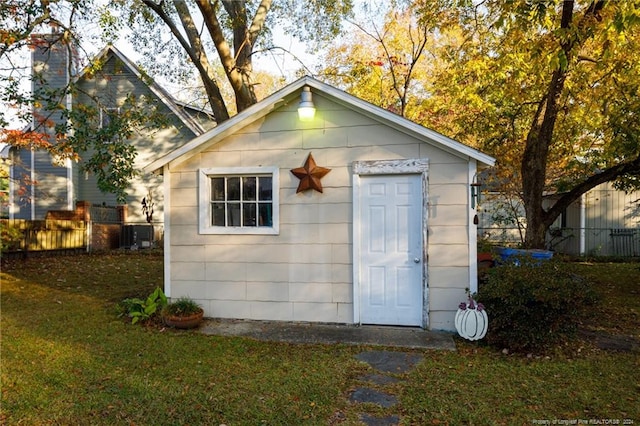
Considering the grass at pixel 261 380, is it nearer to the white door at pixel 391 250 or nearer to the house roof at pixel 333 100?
the white door at pixel 391 250

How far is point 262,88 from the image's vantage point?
27.7 metres

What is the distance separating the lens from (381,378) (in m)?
4.36

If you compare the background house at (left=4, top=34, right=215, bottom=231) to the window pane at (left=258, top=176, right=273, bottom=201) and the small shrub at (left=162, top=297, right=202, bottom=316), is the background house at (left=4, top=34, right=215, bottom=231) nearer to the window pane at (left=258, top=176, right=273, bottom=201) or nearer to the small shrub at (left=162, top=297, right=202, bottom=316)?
the window pane at (left=258, top=176, right=273, bottom=201)

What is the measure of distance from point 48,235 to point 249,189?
33.0 feet

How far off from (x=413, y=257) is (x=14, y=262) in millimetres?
11903

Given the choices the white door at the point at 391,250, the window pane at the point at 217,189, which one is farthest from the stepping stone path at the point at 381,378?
the window pane at the point at 217,189

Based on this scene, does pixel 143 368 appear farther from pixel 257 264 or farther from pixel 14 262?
pixel 14 262

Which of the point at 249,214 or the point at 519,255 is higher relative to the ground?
the point at 249,214

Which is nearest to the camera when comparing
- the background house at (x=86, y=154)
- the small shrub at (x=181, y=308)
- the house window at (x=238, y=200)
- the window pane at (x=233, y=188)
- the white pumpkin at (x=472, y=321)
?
the white pumpkin at (x=472, y=321)

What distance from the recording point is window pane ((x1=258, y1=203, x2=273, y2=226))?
21.3ft

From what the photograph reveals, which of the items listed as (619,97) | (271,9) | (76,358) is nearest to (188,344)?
(76,358)

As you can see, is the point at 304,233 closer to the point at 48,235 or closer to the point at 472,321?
the point at 472,321

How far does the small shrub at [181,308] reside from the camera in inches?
246

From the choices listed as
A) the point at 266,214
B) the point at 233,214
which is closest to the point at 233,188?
the point at 233,214
